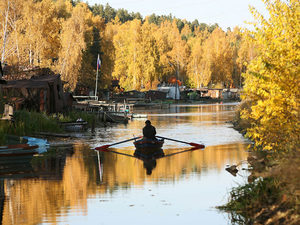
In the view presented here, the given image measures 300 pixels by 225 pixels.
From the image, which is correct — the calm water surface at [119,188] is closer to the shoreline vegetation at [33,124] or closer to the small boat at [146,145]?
the small boat at [146,145]

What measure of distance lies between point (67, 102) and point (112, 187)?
35.8 m

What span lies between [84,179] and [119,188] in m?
2.66

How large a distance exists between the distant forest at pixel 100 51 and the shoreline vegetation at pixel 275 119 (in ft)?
17.0

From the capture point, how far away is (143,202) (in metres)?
15.9

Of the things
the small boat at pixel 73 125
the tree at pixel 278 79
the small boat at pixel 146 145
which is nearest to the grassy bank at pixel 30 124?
the small boat at pixel 73 125

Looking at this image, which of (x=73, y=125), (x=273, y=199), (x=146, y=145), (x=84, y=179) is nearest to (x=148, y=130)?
(x=146, y=145)

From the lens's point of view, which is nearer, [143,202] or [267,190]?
[267,190]

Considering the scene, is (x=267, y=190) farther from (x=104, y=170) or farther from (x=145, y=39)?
(x=145, y=39)

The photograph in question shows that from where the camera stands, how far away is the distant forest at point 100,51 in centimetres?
6994

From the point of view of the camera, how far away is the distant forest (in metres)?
69.9

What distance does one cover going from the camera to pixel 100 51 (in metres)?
92.5

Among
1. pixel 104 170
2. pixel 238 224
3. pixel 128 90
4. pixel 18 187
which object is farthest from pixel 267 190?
pixel 128 90

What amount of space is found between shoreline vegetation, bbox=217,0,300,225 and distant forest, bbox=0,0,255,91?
517cm

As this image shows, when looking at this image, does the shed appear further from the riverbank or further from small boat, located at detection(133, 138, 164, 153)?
the riverbank
